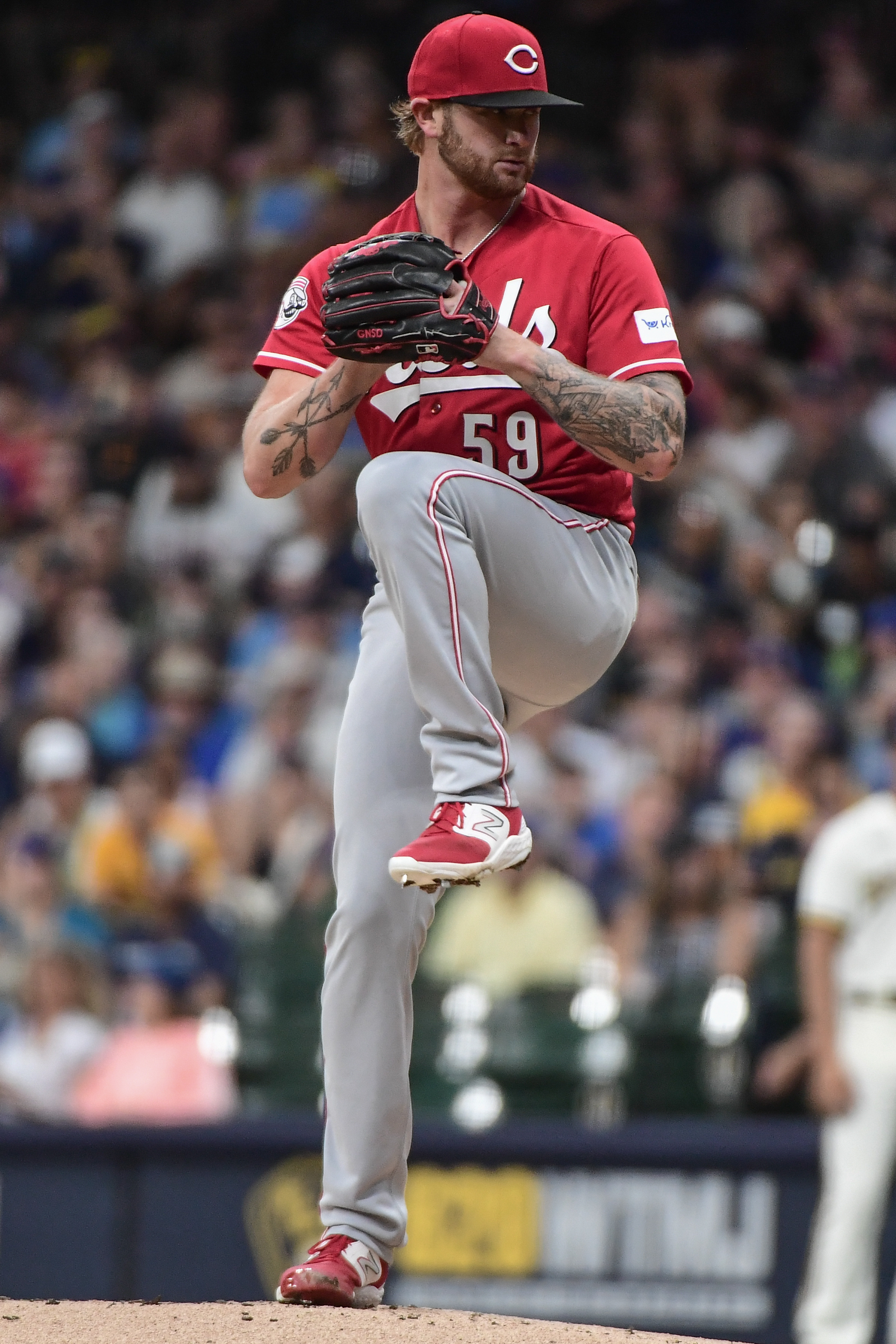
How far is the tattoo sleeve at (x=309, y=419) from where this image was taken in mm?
3619

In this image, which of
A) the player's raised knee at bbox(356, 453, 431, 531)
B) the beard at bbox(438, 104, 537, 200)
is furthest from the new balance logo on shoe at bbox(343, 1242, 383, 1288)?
the beard at bbox(438, 104, 537, 200)

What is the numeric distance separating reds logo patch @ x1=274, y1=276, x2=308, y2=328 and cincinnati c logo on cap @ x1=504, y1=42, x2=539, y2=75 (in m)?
0.59

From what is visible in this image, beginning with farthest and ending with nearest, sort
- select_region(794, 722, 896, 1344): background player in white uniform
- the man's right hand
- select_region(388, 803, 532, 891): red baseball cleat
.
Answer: the man's right hand
select_region(794, 722, 896, 1344): background player in white uniform
select_region(388, 803, 532, 891): red baseball cleat

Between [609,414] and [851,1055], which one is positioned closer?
[609,414]

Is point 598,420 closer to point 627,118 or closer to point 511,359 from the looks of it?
point 511,359

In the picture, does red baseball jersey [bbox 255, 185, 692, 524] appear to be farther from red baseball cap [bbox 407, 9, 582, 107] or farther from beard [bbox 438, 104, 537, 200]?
red baseball cap [bbox 407, 9, 582, 107]

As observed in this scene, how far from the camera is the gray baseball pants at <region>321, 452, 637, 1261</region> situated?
3434 mm

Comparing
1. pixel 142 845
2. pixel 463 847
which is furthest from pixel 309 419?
pixel 142 845

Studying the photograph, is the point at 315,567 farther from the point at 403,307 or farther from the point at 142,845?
the point at 403,307

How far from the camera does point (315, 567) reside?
9.28m

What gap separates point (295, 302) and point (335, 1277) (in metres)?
1.81

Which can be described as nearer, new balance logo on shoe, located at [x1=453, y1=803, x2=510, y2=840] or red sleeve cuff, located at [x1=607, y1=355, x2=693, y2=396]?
new balance logo on shoe, located at [x1=453, y1=803, x2=510, y2=840]

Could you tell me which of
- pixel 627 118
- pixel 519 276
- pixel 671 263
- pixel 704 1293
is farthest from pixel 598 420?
pixel 627 118

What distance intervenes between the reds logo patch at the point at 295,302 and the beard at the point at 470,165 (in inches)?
15.1
